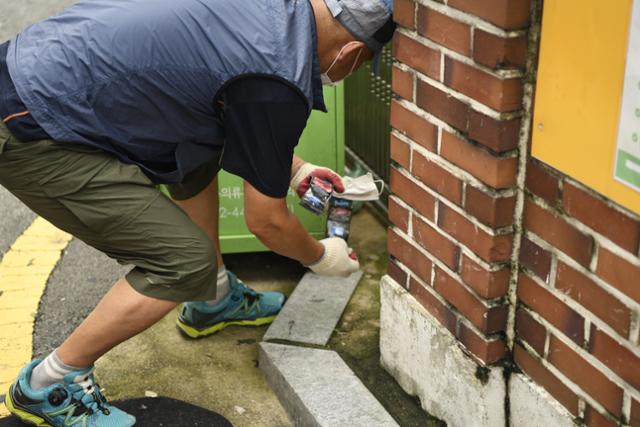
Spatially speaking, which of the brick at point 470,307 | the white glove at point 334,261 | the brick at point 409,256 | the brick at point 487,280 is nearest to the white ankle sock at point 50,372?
the white glove at point 334,261

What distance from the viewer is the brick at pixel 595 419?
2301 mm

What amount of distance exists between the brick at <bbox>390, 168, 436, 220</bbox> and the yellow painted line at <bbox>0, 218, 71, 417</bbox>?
1486 millimetres

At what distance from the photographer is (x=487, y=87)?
7.61 feet

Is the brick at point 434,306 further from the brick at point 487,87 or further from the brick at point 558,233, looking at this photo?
the brick at point 487,87

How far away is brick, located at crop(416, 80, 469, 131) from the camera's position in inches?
97.0

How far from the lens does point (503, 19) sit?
2193 millimetres

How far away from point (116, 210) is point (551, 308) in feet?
4.11

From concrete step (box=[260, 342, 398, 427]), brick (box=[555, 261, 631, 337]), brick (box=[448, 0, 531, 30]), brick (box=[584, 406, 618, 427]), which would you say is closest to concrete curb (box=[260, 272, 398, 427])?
concrete step (box=[260, 342, 398, 427])

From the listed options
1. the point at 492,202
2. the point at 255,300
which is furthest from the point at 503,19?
the point at 255,300

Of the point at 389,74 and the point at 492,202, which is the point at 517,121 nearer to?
the point at 492,202

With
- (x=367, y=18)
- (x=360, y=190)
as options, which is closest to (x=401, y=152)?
(x=367, y=18)

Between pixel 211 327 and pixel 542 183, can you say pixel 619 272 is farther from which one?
pixel 211 327

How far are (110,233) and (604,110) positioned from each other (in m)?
1.48

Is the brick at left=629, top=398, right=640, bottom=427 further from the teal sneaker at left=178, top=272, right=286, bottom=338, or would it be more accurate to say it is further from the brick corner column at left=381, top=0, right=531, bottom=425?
the teal sneaker at left=178, top=272, right=286, bottom=338
